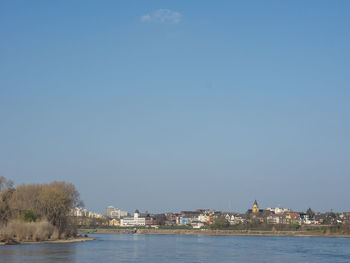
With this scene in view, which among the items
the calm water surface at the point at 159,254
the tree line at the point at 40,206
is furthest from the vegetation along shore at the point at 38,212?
the calm water surface at the point at 159,254

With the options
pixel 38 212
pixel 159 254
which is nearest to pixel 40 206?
pixel 38 212

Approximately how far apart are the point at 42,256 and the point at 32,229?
2726cm

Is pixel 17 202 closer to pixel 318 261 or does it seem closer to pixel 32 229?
pixel 32 229

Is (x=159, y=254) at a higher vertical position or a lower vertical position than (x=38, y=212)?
lower

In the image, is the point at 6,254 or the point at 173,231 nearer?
the point at 6,254

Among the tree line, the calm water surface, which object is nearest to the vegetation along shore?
Result: the tree line

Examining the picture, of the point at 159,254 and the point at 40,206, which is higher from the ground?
the point at 40,206

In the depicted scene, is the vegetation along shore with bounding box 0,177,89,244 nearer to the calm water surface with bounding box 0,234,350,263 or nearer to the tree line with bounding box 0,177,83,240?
the tree line with bounding box 0,177,83,240

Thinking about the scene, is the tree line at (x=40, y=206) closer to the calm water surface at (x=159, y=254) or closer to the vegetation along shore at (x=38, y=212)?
the vegetation along shore at (x=38, y=212)

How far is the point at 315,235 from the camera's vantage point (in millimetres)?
154625

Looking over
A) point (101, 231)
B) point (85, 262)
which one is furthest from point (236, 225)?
point (85, 262)

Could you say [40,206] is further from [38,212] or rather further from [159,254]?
[159,254]

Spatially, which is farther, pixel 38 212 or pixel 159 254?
pixel 38 212

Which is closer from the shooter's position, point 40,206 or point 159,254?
point 159,254
